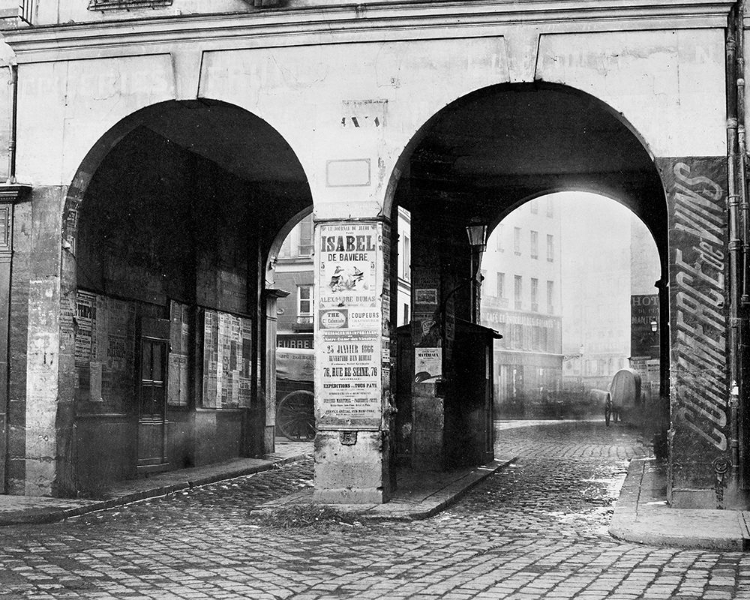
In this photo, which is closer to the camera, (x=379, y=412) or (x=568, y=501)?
(x=379, y=412)

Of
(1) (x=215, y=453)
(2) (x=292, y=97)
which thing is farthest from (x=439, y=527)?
(1) (x=215, y=453)

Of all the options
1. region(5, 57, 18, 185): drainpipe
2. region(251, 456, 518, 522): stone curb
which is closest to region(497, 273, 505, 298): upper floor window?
region(251, 456, 518, 522): stone curb

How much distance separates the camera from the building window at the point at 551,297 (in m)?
71.6

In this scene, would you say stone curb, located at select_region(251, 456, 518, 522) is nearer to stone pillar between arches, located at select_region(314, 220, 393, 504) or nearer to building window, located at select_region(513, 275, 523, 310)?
stone pillar between arches, located at select_region(314, 220, 393, 504)

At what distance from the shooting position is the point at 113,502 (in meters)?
12.4

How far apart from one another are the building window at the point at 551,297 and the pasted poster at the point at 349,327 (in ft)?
198

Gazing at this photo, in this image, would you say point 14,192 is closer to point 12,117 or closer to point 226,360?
point 12,117

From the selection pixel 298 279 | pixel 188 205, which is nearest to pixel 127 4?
pixel 188 205

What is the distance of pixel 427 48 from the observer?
39.6ft

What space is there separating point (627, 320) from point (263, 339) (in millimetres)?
52798

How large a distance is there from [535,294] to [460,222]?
178ft

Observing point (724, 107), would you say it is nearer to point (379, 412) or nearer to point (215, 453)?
point (379, 412)

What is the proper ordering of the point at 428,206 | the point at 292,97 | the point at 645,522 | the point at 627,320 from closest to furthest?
the point at 645,522 < the point at 292,97 < the point at 428,206 < the point at 627,320

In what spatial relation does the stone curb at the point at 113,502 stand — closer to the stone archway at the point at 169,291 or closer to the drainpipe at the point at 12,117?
the stone archway at the point at 169,291
